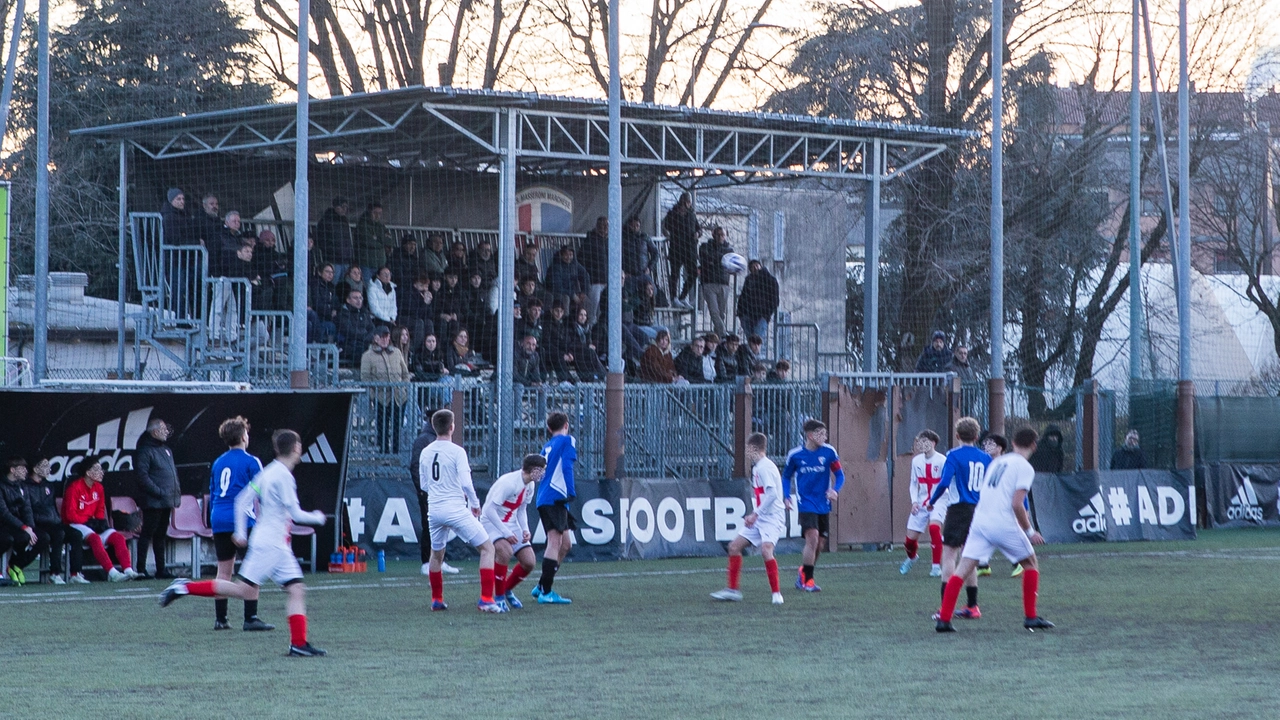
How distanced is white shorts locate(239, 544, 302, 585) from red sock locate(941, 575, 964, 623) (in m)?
5.00

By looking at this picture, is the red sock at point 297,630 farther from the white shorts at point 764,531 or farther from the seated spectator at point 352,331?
the seated spectator at point 352,331

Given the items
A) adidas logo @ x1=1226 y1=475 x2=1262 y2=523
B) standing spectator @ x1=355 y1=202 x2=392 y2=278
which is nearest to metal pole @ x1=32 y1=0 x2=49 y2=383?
standing spectator @ x1=355 y1=202 x2=392 y2=278

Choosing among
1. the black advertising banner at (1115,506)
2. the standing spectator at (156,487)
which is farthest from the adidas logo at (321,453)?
the black advertising banner at (1115,506)

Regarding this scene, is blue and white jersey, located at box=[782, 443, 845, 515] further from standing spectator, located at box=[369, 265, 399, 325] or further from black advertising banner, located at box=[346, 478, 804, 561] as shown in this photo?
standing spectator, located at box=[369, 265, 399, 325]

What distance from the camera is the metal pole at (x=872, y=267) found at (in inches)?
1050

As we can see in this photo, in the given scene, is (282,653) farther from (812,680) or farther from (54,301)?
(54,301)

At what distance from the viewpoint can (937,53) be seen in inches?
1422

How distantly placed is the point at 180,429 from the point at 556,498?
5.65 meters

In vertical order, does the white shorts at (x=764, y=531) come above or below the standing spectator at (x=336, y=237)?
below

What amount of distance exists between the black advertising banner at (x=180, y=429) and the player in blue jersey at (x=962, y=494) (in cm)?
745

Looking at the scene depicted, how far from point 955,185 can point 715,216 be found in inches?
216

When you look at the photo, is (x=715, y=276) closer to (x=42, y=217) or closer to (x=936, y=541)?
(x=936, y=541)

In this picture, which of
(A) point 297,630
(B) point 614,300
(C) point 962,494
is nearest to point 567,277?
(B) point 614,300

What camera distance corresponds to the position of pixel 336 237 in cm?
2634
